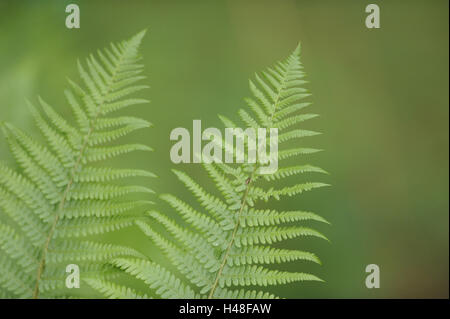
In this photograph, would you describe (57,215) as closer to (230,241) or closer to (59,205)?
(59,205)

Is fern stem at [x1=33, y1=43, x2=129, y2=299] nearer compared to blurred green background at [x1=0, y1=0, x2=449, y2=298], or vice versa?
fern stem at [x1=33, y1=43, x2=129, y2=299]

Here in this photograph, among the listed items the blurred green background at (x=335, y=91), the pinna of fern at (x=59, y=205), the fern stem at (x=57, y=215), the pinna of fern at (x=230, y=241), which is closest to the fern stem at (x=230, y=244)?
the pinna of fern at (x=230, y=241)

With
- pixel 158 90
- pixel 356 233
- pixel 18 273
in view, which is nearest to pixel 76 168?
pixel 18 273

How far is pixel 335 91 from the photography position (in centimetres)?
347

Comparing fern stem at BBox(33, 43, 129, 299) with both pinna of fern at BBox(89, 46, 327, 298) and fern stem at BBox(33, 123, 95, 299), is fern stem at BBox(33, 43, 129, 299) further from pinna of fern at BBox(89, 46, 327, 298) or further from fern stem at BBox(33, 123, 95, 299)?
pinna of fern at BBox(89, 46, 327, 298)

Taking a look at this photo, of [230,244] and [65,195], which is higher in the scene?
[65,195]

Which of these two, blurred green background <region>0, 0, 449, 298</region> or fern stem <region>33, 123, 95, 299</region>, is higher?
blurred green background <region>0, 0, 449, 298</region>

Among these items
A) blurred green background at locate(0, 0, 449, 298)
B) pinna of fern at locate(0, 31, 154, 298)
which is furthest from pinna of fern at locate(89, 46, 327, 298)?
blurred green background at locate(0, 0, 449, 298)

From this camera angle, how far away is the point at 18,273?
1078 millimetres

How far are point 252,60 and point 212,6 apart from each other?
615mm

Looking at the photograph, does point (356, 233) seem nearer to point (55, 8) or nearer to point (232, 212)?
point (232, 212)

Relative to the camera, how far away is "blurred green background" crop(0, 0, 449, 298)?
2.92 metres

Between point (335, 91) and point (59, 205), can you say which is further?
point (335, 91)

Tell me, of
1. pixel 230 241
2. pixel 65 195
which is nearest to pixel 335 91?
pixel 230 241
